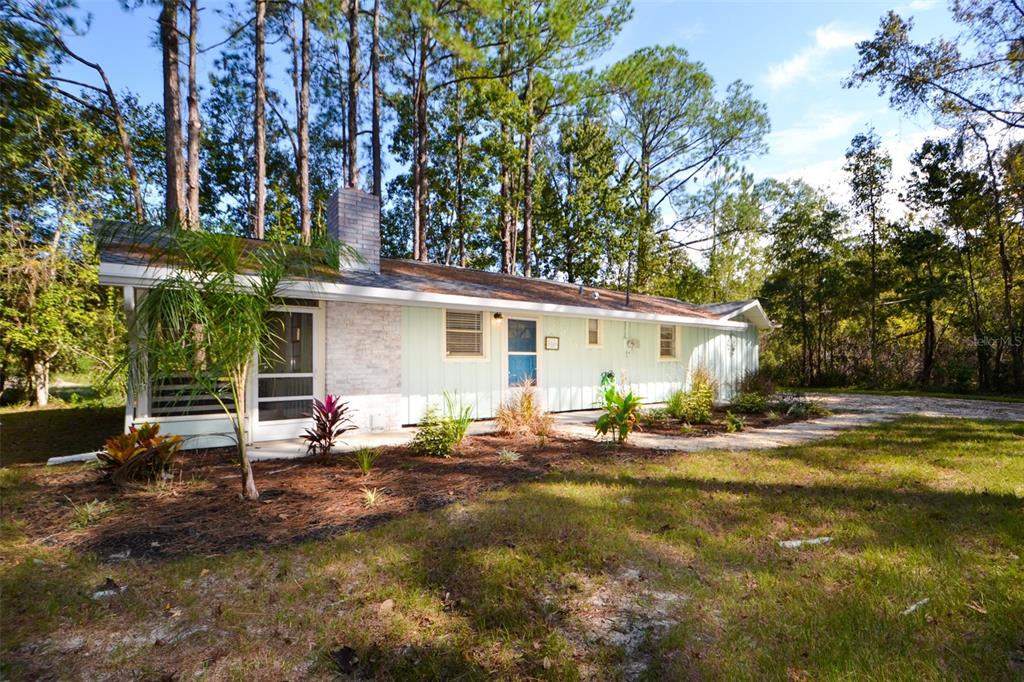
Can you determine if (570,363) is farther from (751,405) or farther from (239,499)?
(239,499)

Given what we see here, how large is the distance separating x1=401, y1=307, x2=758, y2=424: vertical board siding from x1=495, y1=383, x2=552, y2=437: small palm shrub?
3.97ft

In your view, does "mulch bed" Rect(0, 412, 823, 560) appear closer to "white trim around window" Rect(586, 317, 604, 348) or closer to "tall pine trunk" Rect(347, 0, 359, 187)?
"white trim around window" Rect(586, 317, 604, 348)

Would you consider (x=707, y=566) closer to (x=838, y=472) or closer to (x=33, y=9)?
(x=838, y=472)

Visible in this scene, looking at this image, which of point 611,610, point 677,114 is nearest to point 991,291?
point 677,114

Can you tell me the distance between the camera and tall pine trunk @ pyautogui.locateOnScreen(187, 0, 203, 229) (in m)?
11.0

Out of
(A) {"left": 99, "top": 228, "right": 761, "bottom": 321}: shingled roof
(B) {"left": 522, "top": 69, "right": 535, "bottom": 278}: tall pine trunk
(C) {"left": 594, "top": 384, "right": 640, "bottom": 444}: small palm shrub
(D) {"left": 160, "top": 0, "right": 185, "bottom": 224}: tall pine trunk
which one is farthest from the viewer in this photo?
(B) {"left": 522, "top": 69, "right": 535, "bottom": 278}: tall pine trunk

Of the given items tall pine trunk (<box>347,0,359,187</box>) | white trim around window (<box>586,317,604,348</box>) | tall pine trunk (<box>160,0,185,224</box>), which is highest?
tall pine trunk (<box>347,0,359,187</box>)

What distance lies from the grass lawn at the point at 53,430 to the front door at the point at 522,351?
686 cm

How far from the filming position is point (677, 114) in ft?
71.5

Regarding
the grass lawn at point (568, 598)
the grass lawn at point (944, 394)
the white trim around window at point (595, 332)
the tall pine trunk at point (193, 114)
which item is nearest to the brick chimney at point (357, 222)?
the white trim around window at point (595, 332)

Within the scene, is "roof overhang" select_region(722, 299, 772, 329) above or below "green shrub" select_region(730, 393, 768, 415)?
above

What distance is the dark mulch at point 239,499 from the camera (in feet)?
11.0

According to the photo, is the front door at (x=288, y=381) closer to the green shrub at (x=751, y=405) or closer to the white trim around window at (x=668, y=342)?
the white trim around window at (x=668, y=342)

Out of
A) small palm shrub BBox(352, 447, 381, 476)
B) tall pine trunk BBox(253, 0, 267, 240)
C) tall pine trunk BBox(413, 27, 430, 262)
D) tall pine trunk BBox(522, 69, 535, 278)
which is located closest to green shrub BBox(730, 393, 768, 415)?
small palm shrub BBox(352, 447, 381, 476)
